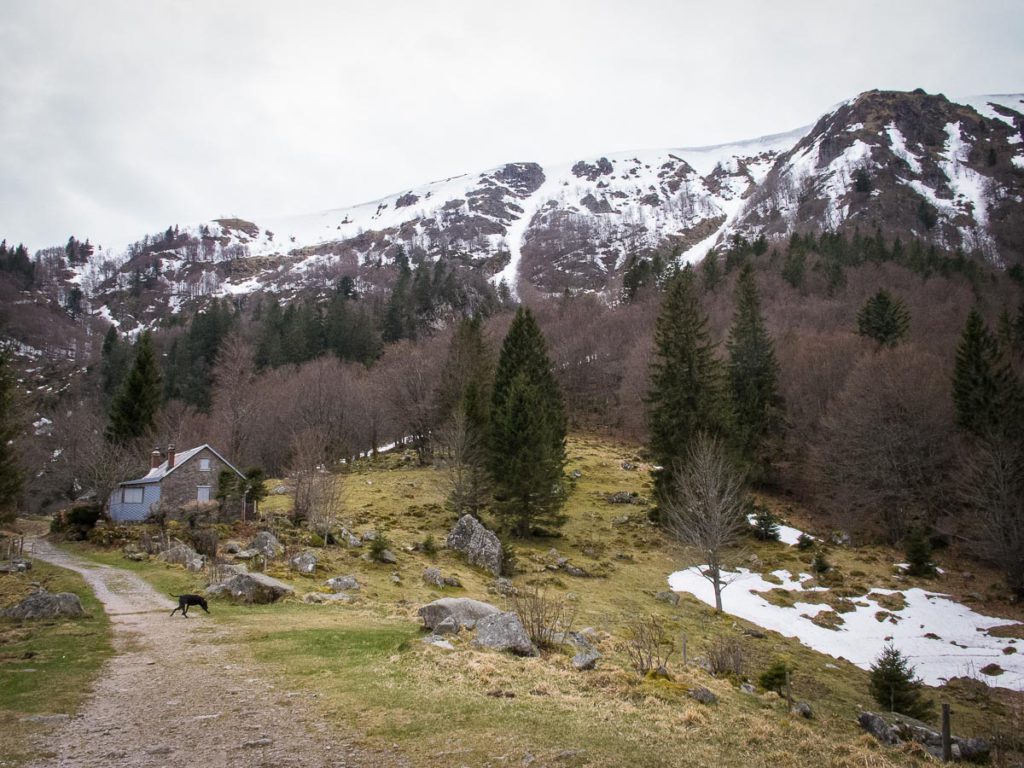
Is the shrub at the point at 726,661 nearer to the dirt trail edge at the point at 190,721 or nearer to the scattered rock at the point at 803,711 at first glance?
the scattered rock at the point at 803,711

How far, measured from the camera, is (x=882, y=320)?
5191 cm

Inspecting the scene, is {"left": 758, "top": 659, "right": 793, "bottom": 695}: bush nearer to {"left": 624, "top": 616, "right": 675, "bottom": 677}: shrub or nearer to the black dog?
{"left": 624, "top": 616, "right": 675, "bottom": 677}: shrub

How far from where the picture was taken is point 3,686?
8734 millimetres

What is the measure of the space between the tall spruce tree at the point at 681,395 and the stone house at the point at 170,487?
27.1 m

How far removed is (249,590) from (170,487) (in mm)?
20678

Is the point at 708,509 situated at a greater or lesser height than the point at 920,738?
greater

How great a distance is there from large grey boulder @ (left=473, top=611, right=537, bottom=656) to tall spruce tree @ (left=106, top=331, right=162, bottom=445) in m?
42.4

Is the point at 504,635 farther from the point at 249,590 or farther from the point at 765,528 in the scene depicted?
the point at 765,528

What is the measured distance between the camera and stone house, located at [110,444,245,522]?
3325 cm

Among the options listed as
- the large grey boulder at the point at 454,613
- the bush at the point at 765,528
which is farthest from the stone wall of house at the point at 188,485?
the bush at the point at 765,528

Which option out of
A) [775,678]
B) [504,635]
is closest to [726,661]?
[775,678]

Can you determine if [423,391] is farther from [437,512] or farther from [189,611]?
[189,611]

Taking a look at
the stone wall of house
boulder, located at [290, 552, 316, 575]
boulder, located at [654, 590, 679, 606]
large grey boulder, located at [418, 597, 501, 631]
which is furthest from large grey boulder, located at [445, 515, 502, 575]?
the stone wall of house

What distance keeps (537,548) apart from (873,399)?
1054 inches
